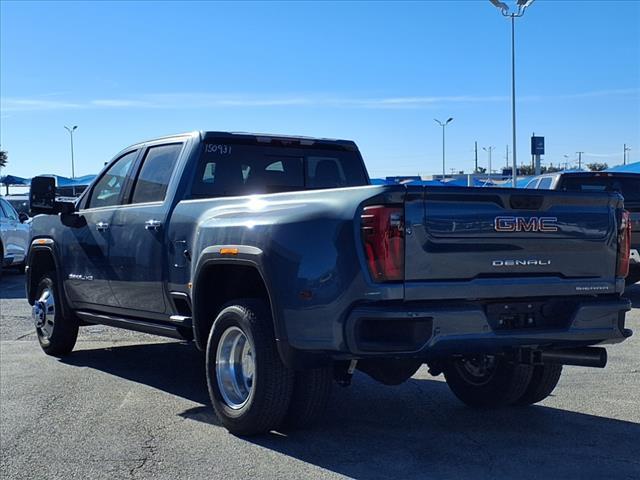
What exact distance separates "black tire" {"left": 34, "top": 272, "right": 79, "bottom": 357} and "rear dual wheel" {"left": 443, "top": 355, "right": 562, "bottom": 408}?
13.2 ft

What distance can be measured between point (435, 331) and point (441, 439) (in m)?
1.22

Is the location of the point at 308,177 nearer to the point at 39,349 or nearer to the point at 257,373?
the point at 257,373

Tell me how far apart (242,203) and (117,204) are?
7.78 feet

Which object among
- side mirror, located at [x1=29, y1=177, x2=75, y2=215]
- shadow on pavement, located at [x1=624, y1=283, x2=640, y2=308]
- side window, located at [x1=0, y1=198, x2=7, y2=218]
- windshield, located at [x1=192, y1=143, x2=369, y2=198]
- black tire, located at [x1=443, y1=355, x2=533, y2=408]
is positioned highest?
windshield, located at [x1=192, y1=143, x2=369, y2=198]

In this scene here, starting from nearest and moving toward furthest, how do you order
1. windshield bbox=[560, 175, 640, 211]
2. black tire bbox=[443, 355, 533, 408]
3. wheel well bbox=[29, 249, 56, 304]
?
1. black tire bbox=[443, 355, 533, 408]
2. wheel well bbox=[29, 249, 56, 304]
3. windshield bbox=[560, 175, 640, 211]

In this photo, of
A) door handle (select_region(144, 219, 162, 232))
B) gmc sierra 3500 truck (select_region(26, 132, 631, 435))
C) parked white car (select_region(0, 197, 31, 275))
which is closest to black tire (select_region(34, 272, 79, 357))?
gmc sierra 3500 truck (select_region(26, 132, 631, 435))

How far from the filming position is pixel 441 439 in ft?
17.5

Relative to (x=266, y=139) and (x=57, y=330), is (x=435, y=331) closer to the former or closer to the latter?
(x=266, y=139)

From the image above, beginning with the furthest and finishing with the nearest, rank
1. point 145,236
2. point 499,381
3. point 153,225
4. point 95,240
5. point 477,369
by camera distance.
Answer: point 95,240, point 145,236, point 153,225, point 477,369, point 499,381

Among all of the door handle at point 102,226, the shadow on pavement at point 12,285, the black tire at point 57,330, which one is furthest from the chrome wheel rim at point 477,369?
the shadow on pavement at point 12,285

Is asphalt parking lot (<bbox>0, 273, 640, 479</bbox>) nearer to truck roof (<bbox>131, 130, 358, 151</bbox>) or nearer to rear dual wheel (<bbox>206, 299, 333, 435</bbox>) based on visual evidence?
rear dual wheel (<bbox>206, 299, 333, 435</bbox>)

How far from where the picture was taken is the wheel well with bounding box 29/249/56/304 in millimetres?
8477

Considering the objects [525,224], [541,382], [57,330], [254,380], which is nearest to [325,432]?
[254,380]

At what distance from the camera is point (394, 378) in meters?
5.32
